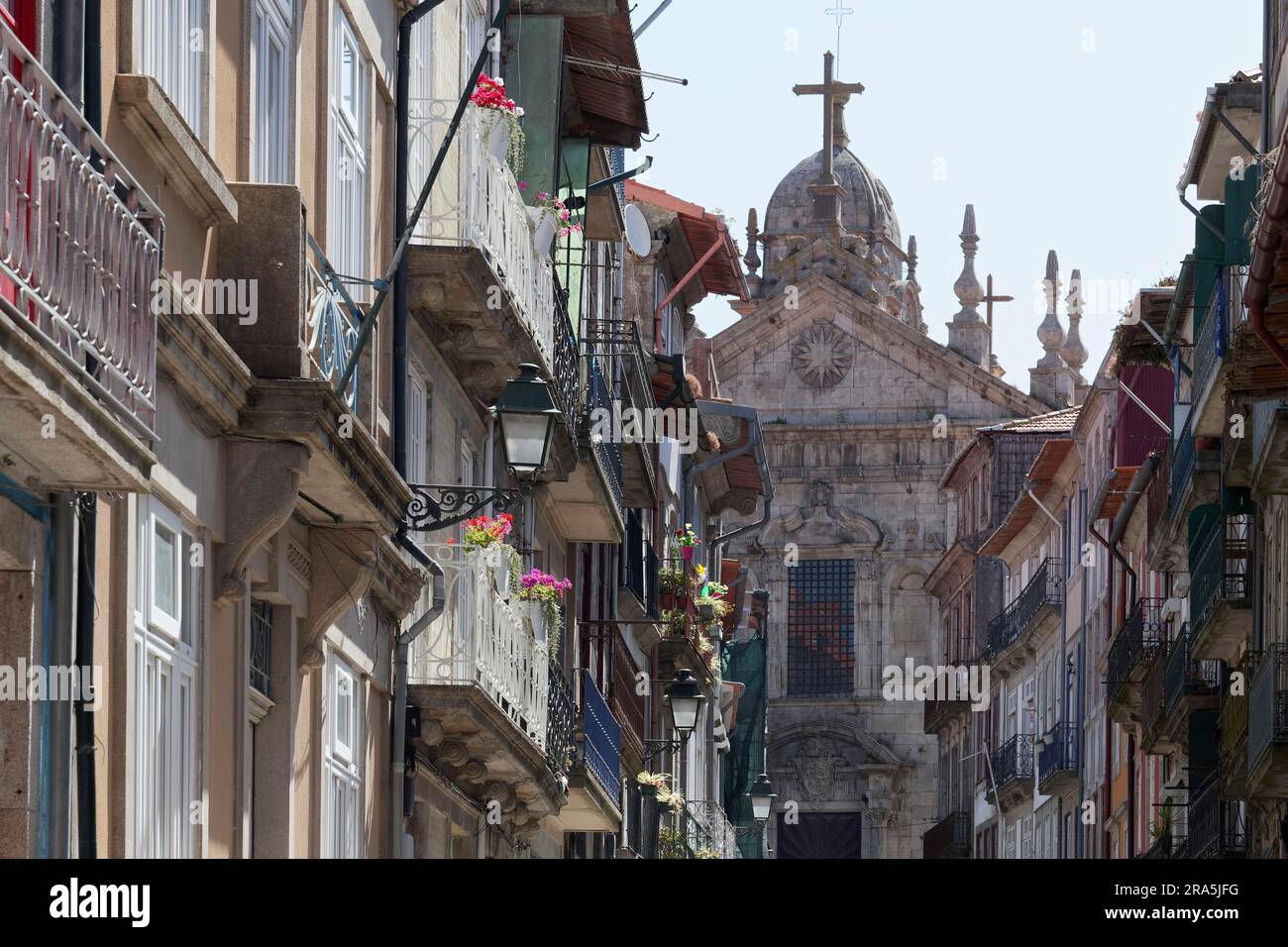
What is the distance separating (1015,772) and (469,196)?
37.3 metres

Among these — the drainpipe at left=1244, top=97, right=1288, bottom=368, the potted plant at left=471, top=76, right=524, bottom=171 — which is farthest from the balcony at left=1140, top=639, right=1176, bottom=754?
the potted plant at left=471, top=76, right=524, bottom=171

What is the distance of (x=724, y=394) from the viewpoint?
73.4 metres

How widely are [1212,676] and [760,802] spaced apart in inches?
350

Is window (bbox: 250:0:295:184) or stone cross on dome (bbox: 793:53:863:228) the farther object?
stone cross on dome (bbox: 793:53:863:228)

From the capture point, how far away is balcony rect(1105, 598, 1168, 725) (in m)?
36.2

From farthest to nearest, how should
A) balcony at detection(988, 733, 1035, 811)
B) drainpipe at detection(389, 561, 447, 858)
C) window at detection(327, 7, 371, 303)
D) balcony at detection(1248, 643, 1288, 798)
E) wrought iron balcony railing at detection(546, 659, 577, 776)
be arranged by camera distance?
balcony at detection(988, 733, 1035, 811) < balcony at detection(1248, 643, 1288, 798) < wrought iron balcony railing at detection(546, 659, 577, 776) < drainpipe at detection(389, 561, 447, 858) < window at detection(327, 7, 371, 303)

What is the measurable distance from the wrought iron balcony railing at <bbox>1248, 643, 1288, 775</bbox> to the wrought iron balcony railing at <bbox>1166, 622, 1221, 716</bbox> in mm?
7528

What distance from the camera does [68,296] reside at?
880 centimetres

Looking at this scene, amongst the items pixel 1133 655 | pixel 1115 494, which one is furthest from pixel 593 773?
pixel 1115 494

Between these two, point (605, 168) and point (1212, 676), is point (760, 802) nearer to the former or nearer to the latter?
point (1212, 676)

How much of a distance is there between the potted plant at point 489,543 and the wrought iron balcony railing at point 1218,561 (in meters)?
11.6

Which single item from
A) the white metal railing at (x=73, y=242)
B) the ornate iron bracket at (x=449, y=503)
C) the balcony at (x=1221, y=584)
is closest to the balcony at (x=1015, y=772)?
the balcony at (x=1221, y=584)

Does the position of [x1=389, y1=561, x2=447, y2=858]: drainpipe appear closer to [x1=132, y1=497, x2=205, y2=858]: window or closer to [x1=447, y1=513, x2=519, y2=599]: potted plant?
[x1=447, y1=513, x2=519, y2=599]: potted plant

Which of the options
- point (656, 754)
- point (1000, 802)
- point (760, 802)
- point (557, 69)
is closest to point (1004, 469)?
point (1000, 802)
